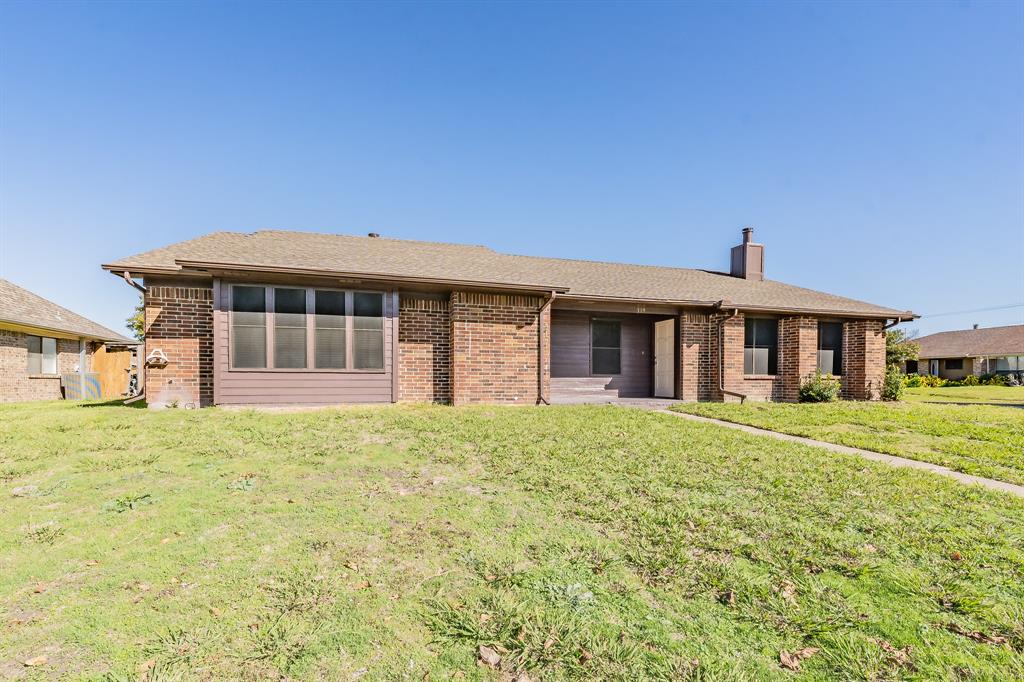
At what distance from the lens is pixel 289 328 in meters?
9.11

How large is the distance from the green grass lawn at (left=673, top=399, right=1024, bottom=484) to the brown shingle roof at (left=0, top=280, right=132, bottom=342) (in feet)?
70.4

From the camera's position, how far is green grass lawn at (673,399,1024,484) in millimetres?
5766

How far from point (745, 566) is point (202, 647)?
10.9ft

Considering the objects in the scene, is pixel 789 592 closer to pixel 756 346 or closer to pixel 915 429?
pixel 915 429

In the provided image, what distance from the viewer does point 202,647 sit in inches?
86.6

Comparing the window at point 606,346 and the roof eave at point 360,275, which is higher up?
the roof eave at point 360,275

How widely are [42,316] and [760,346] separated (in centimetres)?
2552

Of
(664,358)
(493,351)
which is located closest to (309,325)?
(493,351)

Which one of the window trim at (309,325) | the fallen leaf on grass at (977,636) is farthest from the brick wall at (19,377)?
the fallen leaf on grass at (977,636)

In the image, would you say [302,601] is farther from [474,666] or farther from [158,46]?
[158,46]

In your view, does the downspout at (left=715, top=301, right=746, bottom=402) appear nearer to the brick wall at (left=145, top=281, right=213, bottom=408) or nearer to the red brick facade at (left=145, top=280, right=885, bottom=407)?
the red brick facade at (left=145, top=280, right=885, bottom=407)

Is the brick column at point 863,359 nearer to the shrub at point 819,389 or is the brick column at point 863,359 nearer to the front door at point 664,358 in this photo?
the shrub at point 819,389

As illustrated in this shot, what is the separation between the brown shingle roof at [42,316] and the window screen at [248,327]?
1150 centimetres

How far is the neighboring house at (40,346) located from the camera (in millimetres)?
14359
